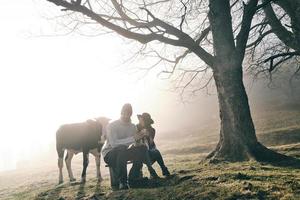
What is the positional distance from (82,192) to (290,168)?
5.85m

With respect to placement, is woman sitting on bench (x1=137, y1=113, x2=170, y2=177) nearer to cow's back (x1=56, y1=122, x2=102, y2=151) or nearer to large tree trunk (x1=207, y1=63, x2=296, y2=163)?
large tree trunk (x1=207, y1=63, x2=296, y2=163)

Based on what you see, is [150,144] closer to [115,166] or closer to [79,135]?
[115,166]

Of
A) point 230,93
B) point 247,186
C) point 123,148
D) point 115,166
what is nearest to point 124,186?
point 115,166

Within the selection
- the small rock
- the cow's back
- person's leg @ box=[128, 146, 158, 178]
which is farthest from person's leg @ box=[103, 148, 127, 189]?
the cow's back

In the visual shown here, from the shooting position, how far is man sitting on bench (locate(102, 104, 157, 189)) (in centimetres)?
973

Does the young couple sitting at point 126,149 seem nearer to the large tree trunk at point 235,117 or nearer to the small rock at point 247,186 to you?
the small rock at point 247,186

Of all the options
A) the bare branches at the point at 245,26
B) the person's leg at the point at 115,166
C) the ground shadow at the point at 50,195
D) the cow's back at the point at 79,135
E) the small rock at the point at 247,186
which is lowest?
the ground shadow at the point at 50,195

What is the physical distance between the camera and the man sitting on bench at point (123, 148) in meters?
9.73

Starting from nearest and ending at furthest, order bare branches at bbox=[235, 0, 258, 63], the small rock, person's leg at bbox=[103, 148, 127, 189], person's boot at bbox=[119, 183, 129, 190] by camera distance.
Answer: the small rock, person's leg at bbox=[103, 148, 127, 189], person's boot at bbox=[119, 183, 129, 190], bare branches at bbox=[235, 0, 258, 63]

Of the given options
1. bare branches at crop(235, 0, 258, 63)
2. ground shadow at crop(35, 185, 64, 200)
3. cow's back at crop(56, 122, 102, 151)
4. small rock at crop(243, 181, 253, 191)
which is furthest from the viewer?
cow's back at crop(56, 122, 102, 151)

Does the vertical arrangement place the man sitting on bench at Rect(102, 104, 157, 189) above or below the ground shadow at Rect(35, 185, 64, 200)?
above

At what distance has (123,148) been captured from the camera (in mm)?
9766

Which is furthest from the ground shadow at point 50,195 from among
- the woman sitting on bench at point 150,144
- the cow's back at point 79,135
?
the cow's back at point 79,135

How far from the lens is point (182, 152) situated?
34312 millimetres
